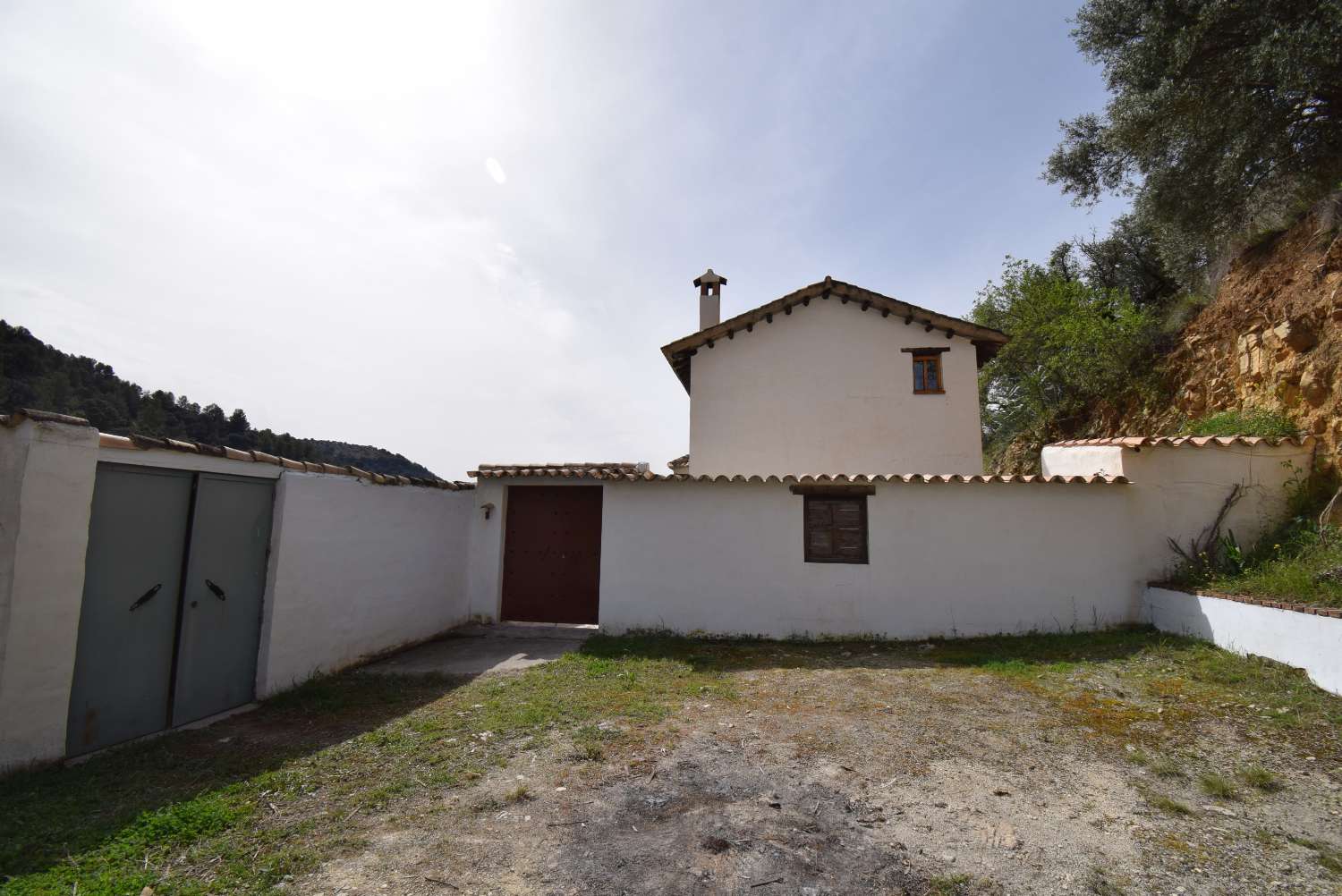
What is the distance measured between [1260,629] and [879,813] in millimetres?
5895

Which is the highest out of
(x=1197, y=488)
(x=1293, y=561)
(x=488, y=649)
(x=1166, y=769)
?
(x=1197, y=488)

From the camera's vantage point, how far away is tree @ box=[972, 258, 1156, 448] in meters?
15.0

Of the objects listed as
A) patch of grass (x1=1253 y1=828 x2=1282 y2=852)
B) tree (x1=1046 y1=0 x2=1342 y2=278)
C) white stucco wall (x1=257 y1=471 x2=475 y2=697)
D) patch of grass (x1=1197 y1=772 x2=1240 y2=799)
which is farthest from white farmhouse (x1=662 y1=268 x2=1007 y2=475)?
patch of grass (x1=1253 y1=828 x2=1282 y2=852)

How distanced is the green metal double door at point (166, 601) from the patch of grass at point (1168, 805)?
811 centimetres

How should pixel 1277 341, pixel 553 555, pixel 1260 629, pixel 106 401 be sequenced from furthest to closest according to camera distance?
pixel 106 401, pixel 553 555, pixel 1277 341, pixel 1260 629

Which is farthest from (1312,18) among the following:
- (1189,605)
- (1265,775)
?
(1265,775)

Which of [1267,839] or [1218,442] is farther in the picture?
[1218,442]

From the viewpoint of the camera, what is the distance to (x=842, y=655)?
8.20m

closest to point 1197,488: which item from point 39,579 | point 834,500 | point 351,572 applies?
point 834,500

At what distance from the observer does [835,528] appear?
30.4 ft

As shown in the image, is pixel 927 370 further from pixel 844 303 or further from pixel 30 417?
pixel 30 417

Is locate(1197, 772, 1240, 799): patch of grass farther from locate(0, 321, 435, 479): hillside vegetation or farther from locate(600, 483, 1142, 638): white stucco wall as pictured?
locate(0, 321, 435, 479): hillside vegetation

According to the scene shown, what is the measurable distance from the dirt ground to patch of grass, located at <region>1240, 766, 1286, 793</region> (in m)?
0.03

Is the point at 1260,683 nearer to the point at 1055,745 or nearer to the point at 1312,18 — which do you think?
the point at 1055,745
